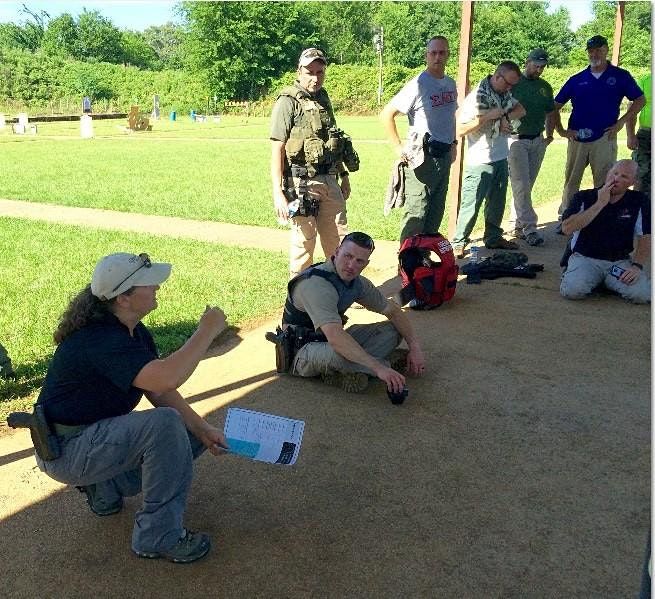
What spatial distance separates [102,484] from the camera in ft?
10.5

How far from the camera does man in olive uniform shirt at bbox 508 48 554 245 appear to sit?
8.66 meters

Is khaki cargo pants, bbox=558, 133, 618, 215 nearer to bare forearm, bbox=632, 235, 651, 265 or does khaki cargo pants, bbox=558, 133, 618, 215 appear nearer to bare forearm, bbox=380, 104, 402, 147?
bare forearm, bbox=632, 235, 651, 265

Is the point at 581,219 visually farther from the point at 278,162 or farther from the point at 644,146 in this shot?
the point at 644,146

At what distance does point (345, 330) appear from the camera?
4.69m

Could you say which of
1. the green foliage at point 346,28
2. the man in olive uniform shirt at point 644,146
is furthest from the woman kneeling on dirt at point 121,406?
the green foliage at point 346,28

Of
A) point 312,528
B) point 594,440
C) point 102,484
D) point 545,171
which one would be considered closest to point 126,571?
point 102,484

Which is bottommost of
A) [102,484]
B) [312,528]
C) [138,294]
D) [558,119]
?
[312,528]

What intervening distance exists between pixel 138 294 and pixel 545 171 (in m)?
14.9

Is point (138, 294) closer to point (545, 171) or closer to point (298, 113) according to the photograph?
point (298, 113)

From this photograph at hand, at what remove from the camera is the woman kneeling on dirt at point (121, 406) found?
9.36 ft

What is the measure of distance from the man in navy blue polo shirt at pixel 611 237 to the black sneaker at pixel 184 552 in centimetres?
470

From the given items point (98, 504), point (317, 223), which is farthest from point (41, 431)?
point (317, 223)

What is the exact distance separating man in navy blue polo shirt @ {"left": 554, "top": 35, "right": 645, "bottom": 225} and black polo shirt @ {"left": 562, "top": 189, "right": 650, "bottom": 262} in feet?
7.95

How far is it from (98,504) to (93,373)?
757mm
